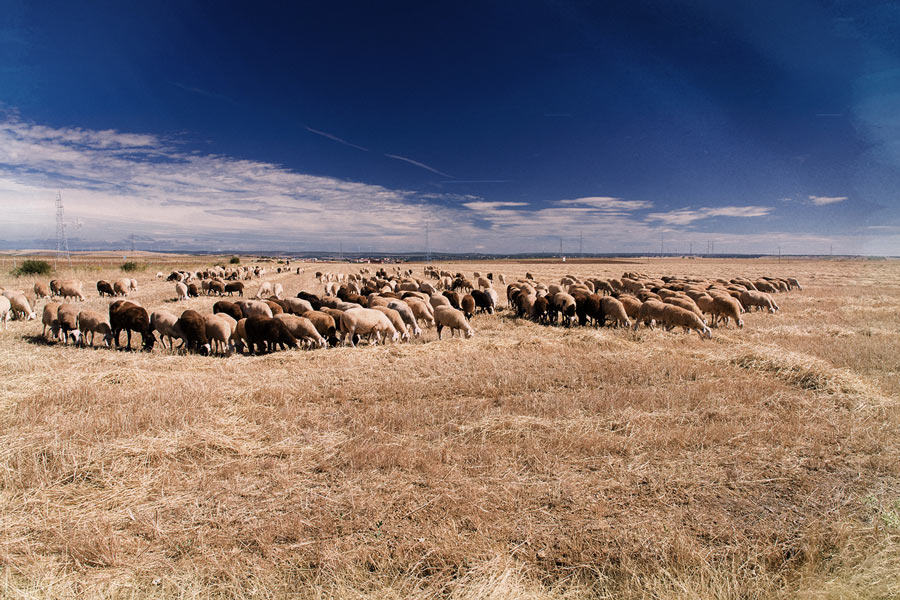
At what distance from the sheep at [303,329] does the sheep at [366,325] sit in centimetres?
87

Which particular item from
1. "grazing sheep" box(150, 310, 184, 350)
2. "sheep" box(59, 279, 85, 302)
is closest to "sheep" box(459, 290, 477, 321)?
"grazing sheep" box(150, 310, 184, 350)

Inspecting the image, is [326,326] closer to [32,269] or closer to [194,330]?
[194,330]

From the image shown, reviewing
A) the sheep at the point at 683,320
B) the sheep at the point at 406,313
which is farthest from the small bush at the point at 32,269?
the sheep at the point at 683,320

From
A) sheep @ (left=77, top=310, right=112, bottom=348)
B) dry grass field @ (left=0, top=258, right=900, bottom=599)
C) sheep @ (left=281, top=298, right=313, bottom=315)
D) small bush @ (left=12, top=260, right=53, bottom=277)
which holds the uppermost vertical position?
small bush @ (left=12, top=260, right=53, bottom=277)

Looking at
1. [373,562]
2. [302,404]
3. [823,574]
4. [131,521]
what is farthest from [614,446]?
[131,521]

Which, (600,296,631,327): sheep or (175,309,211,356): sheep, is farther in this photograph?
(600,296,631,327): sheep

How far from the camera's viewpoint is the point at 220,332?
12.0 meters

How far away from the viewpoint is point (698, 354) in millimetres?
10375

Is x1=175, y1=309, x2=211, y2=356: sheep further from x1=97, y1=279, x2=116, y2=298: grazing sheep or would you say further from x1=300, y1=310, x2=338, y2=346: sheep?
x1=97, y1=279, x2=116, y2=298: grazing sheep

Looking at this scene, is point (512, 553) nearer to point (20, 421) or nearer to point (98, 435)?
point (98, 435)

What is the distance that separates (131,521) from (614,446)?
5667 mm

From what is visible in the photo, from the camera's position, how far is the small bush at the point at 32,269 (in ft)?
116

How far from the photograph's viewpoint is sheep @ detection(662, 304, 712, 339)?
45.3 ft

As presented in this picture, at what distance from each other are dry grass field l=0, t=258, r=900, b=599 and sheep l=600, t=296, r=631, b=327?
7.12m
